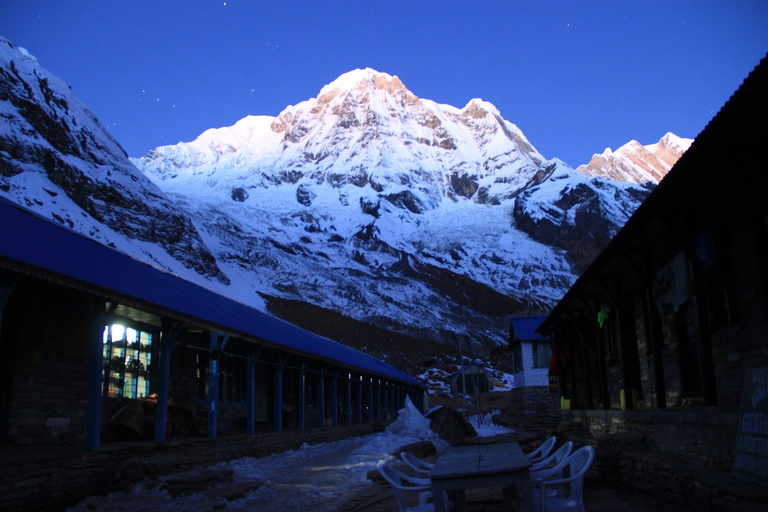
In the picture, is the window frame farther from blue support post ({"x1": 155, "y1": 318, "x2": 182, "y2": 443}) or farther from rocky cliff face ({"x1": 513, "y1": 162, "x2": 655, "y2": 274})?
rocky cliff face ({"x1": 513, "y1": 162, "x2": 655, "y2": 274})

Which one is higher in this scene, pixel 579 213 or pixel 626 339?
pixel 579 213

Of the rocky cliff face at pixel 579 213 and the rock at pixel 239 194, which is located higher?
the rock at pixel 239 194

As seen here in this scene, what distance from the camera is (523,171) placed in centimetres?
15700

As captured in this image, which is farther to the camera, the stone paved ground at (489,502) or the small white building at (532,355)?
the small white building at (532,355)

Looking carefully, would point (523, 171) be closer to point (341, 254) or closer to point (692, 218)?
point (341, 254)

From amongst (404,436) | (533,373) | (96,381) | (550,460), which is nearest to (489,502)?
(550,460)

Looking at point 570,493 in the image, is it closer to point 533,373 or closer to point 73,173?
point 533,373

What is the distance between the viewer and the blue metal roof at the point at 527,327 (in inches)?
1275

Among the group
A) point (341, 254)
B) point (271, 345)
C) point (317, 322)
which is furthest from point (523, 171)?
point (271, 345)

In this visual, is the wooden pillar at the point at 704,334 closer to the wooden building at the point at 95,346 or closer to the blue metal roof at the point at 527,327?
the wooden building at the point at 95,346

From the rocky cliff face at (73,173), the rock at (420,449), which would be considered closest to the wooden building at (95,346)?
the rock at (420,449)

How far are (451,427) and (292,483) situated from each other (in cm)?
1088

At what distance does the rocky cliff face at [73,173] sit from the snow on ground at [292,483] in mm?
48977

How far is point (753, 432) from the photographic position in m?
6.19
